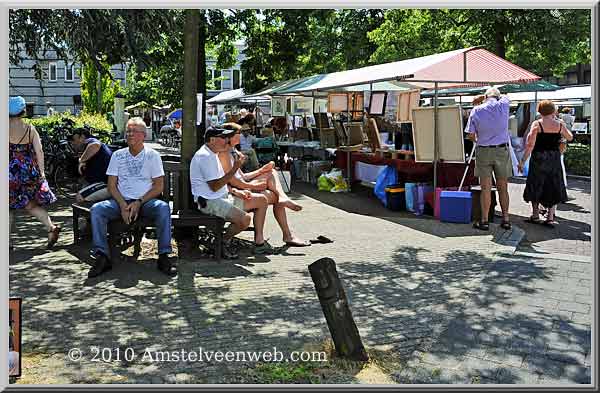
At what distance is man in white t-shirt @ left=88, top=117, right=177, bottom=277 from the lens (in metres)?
6.49

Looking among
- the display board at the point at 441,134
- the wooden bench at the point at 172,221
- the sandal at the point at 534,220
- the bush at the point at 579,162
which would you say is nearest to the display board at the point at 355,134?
the display board at the point at 441,134

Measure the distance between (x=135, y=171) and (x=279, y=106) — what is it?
12.5 m

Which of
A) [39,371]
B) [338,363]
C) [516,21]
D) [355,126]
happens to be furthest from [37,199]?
[516,21]

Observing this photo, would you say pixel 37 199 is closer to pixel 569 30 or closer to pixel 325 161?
pixel 325 161

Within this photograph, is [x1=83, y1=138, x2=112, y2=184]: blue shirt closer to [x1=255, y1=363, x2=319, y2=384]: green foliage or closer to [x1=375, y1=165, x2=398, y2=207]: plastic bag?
[x1=255, y1=363, x2=319, y2=384]: green foliage

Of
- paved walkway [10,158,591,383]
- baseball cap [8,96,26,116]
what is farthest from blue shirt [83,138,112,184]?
baseball cap [8,96,26,116]

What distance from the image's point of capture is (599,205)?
5254 mm

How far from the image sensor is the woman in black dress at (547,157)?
925 cm

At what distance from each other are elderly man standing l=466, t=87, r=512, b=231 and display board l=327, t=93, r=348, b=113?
19.8 ft

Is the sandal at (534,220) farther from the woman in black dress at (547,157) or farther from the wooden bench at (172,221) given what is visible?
the wooden bench at (172,221)

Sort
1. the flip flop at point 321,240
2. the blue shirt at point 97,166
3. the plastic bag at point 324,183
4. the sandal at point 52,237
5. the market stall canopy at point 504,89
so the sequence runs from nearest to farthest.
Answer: the sandal at point 52,237, the blue shirt at point 97,166, the flip flop at point 321,240, the plastic bag at point 324,183, the market stall canopy at point 504,89

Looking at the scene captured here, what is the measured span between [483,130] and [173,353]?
5.98m

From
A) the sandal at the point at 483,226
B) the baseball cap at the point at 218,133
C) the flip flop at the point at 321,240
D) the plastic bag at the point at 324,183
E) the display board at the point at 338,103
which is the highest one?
the display board at the point at 338,103

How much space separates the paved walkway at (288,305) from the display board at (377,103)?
4.92 meters
